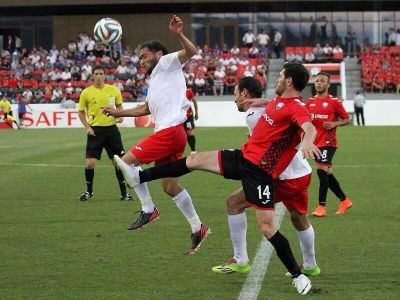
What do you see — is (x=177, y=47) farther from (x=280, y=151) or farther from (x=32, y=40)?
(x=280, y=151)

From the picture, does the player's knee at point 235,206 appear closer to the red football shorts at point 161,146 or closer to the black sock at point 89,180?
the red football shorts at point 161,146

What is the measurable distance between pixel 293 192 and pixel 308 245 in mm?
528

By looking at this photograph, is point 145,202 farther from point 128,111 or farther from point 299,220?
point 299,220

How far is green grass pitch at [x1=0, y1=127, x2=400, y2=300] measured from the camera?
7.96 metres

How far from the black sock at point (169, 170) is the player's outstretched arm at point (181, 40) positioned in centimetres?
124

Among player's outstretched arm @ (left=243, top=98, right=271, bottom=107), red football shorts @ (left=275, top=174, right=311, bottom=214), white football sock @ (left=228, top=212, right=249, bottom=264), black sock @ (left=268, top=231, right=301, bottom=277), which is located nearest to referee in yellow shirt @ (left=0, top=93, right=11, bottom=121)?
white football sock @ (left=228, top=212, right=249, bottom=264)

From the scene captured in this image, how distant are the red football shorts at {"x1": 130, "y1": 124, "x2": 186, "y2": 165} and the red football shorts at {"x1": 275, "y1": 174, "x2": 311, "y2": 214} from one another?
85.9 inches

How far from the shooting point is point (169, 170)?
8.77 metres

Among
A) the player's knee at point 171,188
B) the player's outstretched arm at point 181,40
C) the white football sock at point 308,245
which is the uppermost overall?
the player's outstretched arm at point 181,40

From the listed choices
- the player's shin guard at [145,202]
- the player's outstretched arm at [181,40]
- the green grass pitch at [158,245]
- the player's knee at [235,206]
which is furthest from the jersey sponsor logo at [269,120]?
the player's shin guard at [145,202]

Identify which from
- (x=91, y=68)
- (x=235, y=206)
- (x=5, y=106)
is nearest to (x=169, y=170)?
(x=235, y=206)

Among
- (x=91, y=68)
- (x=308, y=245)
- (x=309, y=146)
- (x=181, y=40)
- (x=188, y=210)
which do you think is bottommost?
(x=308, y=245)

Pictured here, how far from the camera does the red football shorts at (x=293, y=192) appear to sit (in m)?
8.15

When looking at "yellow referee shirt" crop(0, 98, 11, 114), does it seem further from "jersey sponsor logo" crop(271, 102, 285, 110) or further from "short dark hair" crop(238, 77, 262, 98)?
"jersey sponsor logo" crop(271, 102, 285, 110)
